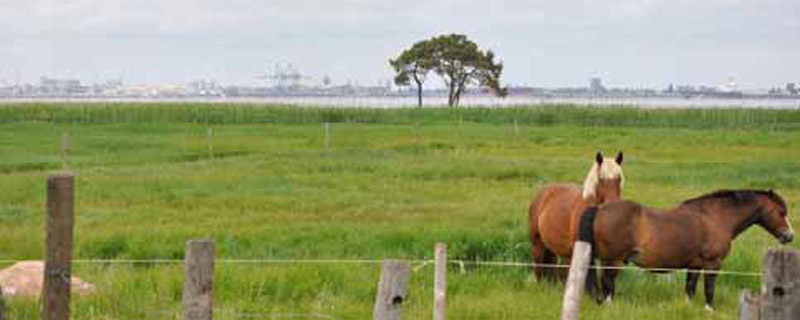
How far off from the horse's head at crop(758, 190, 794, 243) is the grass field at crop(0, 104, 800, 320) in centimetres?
84

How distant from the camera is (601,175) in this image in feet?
31.1

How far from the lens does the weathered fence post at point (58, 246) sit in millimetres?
5641

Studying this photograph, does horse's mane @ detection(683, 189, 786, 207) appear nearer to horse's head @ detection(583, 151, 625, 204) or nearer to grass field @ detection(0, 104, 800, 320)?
horse's head @ detection(583, 151, 625, 204)

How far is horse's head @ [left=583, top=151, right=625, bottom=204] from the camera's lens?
9422 millimetres

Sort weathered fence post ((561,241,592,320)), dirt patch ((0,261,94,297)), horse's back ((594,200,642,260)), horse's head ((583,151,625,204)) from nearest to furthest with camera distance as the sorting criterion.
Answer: weathered fence post ((561,241,592,320)) → dirt patch ((0,261,94,297)) → horse's back ((594,200,642,260)) → horse's head ((583,151,625,204))

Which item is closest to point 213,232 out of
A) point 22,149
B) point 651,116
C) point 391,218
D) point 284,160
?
point 391,218

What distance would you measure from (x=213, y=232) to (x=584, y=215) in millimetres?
6067

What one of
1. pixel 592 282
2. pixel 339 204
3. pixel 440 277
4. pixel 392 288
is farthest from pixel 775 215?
pixel 339 204

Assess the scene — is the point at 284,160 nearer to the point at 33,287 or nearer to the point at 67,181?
the point at 33,287

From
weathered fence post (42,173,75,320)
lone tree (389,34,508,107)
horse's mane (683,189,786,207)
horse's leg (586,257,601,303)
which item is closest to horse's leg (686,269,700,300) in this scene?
horse's mane (683,189,786,207)

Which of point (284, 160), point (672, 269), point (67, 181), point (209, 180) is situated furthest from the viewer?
point (284, 160)

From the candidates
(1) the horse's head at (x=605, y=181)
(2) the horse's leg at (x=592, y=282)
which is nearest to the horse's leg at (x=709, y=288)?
(2) the horse's leg at (x=592, y=282)

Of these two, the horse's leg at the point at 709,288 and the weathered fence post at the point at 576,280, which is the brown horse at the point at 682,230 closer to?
the horse's leg at the point at 709,288

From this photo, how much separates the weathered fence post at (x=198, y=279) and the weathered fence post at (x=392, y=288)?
0.93m
